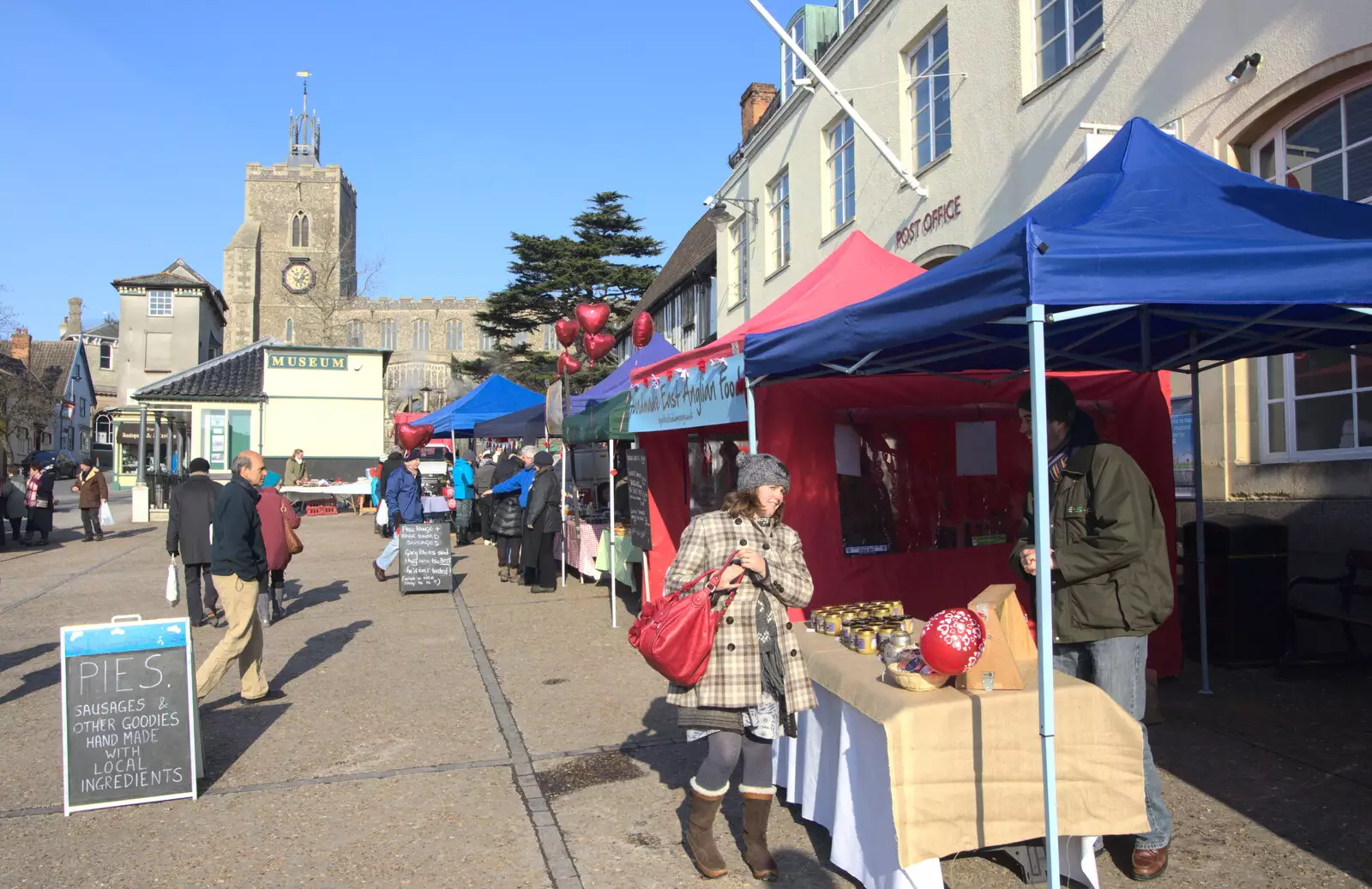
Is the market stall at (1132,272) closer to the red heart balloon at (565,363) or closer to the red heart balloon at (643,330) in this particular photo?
the red heart balloon at (565,363)

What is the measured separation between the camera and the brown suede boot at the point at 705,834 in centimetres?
383

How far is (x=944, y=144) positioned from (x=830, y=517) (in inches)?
306

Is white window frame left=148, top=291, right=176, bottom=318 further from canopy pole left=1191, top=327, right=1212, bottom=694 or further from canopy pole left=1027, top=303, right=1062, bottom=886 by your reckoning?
canopy pole left=1027, top=303, right=1062, bottom=886

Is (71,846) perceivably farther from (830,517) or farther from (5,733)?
(830,517)

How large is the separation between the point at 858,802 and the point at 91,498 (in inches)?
753

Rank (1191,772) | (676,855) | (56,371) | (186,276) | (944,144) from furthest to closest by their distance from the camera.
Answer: (56,371), (186,276), (944,144), (1191,772), (676,855)

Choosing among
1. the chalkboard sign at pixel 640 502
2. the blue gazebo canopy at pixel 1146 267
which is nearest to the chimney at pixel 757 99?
the chalkboard sign at pixel 640 502

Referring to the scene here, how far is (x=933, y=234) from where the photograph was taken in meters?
12.4

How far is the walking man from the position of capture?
632cm

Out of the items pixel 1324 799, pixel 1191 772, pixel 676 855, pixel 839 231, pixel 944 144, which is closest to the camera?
pixel 676 855

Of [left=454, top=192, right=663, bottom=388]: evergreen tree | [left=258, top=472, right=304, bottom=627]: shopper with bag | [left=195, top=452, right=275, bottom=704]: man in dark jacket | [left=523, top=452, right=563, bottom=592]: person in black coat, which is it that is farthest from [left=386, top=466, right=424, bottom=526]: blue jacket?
[left=454, top=192, right=663, bottom=388]: evergreen tree

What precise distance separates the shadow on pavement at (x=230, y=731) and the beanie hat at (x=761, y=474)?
349 centimetres

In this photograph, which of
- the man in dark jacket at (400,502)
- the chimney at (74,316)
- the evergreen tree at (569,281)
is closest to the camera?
the man in dark jacket at (400,502)

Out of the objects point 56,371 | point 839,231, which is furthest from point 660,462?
point 56,371
